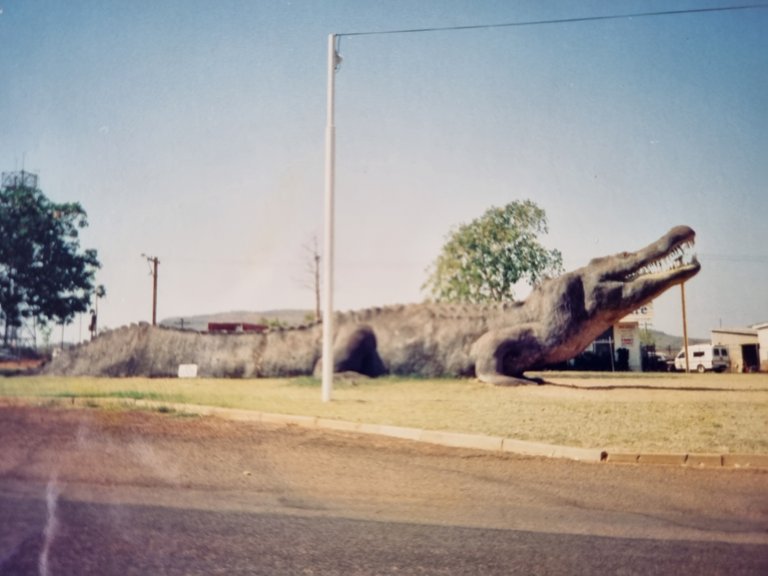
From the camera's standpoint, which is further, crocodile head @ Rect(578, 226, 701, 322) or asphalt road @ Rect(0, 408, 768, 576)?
crocodile head @ Rect(578, 226, 701, 322)

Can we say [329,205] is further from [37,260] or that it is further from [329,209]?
[37,260]

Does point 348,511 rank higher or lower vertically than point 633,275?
lower

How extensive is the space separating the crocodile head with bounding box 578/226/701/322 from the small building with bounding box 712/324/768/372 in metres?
26.4

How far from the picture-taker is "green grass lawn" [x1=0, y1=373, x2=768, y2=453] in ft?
25.6

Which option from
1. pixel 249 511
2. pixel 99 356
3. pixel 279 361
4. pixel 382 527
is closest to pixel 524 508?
pixel 382 527

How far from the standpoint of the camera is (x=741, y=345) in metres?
42.9

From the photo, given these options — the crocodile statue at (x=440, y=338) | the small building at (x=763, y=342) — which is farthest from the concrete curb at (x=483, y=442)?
the small building at (x=763, y=342)

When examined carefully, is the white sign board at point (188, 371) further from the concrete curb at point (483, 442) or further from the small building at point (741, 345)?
the small building at point (741, 345)

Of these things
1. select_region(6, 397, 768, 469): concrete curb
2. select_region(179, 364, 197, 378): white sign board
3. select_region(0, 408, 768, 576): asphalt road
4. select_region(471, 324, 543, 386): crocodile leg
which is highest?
select_region(471, 324, 543, 386): crocodile leg

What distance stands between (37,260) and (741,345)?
42026 mm

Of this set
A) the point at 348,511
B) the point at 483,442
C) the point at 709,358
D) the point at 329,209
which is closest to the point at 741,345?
the point at 709,358

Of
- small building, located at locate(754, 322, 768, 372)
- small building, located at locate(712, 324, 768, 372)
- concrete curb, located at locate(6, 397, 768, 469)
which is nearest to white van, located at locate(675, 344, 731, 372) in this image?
small building, located at locate(712, 324, 768, 372)

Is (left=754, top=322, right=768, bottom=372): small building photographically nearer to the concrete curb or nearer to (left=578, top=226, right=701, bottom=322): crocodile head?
(left=578, top=226, right=701, bottom=322): crocodile head

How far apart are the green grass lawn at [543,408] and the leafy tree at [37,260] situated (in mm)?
3660
